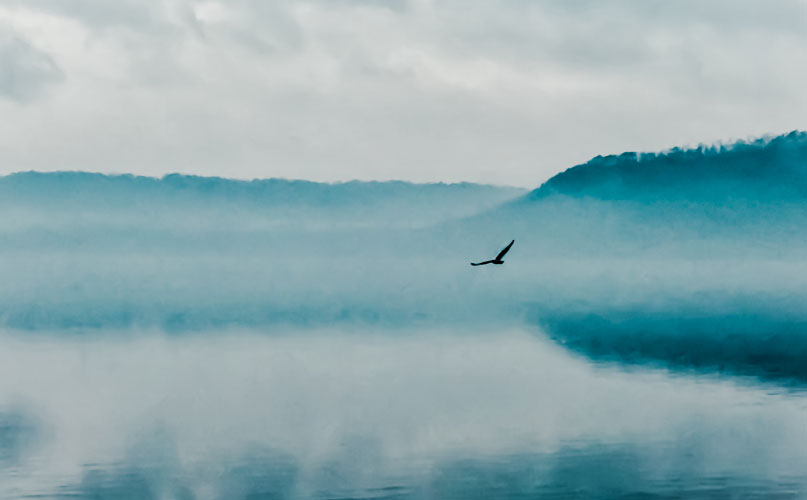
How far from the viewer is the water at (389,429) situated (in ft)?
58.1

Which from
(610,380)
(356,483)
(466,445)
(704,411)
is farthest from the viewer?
(610,380)

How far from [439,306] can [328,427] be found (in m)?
42.4

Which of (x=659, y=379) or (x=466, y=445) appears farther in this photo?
(x=659, y=379)

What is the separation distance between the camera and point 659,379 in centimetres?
2934

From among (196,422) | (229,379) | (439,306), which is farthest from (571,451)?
(439,306)

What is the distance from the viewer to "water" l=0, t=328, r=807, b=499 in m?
17.7

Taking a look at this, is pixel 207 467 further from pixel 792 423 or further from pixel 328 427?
pixel 792 423

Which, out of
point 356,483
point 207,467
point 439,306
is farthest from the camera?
point 439,306

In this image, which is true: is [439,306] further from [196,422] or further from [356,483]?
[356,483]

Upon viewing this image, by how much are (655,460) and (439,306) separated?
46.0 meters

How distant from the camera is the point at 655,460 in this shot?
19.1 metres

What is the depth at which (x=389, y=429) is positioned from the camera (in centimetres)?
2222

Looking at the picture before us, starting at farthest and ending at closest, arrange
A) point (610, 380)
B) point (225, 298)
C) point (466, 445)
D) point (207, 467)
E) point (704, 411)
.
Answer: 1. point (225, 298)
2. point (610, 380)
3. point (704, 411)
4. point (466, 445)
5. point (207, 467)

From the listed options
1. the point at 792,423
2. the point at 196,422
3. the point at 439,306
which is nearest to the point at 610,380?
the point at 792,423
